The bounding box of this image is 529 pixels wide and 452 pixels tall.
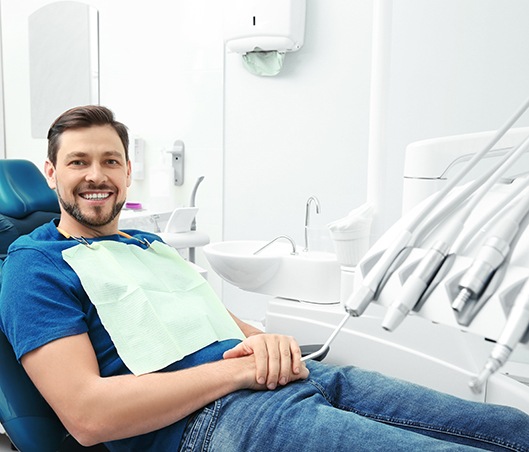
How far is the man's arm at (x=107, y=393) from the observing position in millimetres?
950

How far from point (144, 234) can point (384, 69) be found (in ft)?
2.90

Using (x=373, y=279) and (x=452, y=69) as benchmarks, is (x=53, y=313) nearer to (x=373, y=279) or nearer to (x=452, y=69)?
(x=373, y=279)

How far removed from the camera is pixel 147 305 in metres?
1.15

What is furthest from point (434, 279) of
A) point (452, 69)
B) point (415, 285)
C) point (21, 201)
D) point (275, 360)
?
point (452, 69)

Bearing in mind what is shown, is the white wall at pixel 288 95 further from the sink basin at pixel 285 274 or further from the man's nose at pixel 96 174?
the man's nose at pixel 96 174

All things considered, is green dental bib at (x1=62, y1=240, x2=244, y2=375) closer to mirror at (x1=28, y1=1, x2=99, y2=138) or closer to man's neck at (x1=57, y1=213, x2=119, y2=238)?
man's neck at (x1=57, y1=213, x2=119, y2=238)

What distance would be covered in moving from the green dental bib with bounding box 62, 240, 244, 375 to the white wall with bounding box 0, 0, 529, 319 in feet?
4.47

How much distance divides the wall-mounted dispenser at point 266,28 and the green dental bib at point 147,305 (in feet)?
4.81

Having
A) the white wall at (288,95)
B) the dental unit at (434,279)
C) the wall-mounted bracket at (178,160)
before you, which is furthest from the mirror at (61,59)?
the dental unit at (434,279)

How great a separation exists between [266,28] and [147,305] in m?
1.68

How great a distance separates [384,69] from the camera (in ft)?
5.73

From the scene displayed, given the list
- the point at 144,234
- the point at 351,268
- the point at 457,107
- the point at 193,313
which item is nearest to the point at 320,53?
the point at 457,107

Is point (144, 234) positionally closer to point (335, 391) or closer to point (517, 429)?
point (335, 391)

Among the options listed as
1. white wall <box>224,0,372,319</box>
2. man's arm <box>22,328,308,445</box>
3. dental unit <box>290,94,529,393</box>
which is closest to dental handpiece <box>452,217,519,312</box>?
dental unit <box>290,94,529,393</box>
